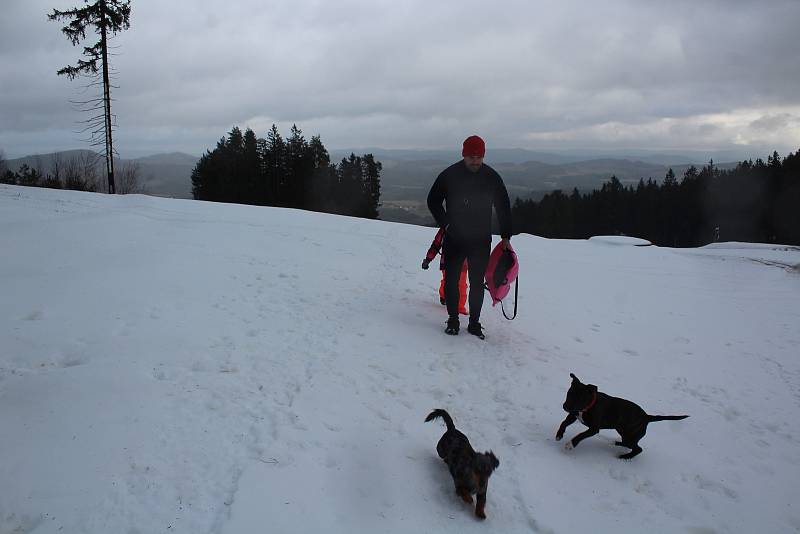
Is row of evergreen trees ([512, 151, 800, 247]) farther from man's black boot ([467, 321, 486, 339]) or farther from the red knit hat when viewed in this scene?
the red knit hat

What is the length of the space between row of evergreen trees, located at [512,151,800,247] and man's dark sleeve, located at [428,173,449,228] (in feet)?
166

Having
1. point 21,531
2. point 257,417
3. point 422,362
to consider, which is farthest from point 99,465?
point 422,362

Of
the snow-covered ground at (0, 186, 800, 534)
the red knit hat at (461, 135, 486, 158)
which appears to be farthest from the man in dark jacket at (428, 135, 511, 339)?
the snow-covered ground at (0, 186, 800, 534)

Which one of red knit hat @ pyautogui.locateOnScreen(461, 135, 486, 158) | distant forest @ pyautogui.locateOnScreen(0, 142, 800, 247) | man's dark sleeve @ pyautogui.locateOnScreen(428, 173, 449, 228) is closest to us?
red knit hat @ pyautogui.locateOnScreen(461, 135, 486, 158)

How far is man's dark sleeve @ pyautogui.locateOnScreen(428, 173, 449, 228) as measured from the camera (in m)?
5.90

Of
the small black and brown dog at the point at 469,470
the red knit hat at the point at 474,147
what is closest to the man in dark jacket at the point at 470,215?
the red knit hat at the point at 474,147

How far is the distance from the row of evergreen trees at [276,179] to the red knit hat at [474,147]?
37.6 meters

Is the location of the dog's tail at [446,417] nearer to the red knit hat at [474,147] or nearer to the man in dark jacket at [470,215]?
the man in dark jacket at [470,215]

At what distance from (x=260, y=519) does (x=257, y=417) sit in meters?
1.13

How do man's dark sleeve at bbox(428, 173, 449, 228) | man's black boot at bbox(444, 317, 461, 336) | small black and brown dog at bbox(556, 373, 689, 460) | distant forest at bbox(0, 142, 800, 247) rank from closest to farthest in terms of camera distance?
1. small black and brown dog at bbox(556, 373, 689, 460)
2. man's dark sleeve at bbox(428, 173, 449, 228)
3. man's black boot at bbox(444, 317, 461, 336)
4. distant forest at bbox(0, 142, 800, 247)

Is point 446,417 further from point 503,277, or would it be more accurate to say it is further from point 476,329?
point 503,277

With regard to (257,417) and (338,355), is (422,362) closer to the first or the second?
(338,355)

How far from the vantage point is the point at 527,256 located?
13312 millimetres

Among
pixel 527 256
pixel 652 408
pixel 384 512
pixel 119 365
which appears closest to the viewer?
pixel 384 512
